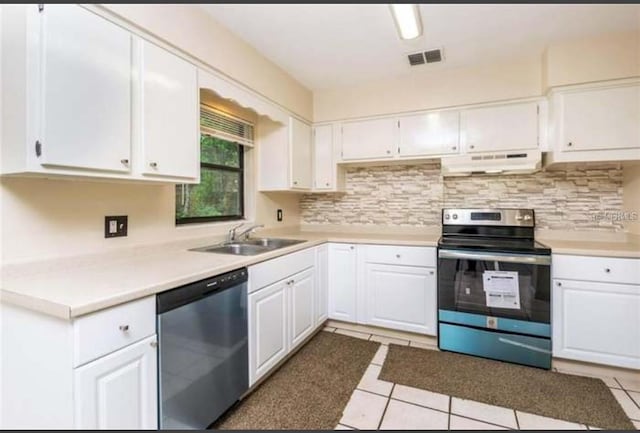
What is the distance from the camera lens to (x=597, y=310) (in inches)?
83.7

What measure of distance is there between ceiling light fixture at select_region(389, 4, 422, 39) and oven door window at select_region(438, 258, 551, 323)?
162cm

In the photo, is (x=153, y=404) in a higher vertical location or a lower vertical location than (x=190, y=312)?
lower

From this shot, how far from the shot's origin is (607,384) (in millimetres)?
2033

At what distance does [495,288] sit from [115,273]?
2424mm

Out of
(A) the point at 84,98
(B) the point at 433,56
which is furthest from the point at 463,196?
(A) the point at 84,98

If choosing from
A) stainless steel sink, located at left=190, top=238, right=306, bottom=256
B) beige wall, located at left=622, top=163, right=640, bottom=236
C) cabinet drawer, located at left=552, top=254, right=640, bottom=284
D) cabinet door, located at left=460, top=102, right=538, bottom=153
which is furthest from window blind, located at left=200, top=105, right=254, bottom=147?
beige wall, located at left=622, top=163, right=640, bottom=236

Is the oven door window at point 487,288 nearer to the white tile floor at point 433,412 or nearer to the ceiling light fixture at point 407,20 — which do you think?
the white tile floor at point 433,412

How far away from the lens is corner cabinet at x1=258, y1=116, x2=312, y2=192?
116 inches

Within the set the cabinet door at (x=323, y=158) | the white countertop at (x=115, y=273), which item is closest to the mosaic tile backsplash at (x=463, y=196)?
the cabinet door at (x=323, y=158)

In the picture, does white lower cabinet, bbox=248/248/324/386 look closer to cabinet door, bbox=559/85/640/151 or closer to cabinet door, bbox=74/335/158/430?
cabinet door, bbox=74/335/158/430

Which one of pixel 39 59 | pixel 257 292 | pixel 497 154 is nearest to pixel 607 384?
pixel 497 154

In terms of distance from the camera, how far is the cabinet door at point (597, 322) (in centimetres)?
205

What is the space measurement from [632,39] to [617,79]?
27 cm

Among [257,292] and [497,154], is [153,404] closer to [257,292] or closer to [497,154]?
[257,292]
